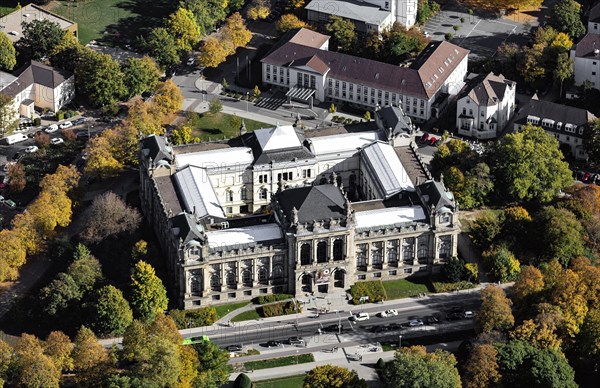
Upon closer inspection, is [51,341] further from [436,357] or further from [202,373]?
[436,357]

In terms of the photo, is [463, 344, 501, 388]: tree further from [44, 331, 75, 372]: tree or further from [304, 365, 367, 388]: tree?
[44, 331, 75, 372]: tree

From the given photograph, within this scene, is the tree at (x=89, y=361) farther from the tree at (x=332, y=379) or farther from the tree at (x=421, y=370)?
the tree at (x=421, y=370)

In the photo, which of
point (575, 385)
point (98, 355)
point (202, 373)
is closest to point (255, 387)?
point (202, 373)

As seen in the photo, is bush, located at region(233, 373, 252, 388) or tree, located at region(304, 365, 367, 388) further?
bush, located at region(233, 373, 252, 388)

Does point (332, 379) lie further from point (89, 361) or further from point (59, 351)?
point (59, 351)

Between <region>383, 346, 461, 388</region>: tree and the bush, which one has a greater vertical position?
<region>383, 346, 461, 388</region>: tree

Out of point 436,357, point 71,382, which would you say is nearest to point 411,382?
point 436,357

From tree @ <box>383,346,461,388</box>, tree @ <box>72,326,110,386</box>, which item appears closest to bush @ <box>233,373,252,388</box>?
tree @ <box>72,326,110,386</box>
